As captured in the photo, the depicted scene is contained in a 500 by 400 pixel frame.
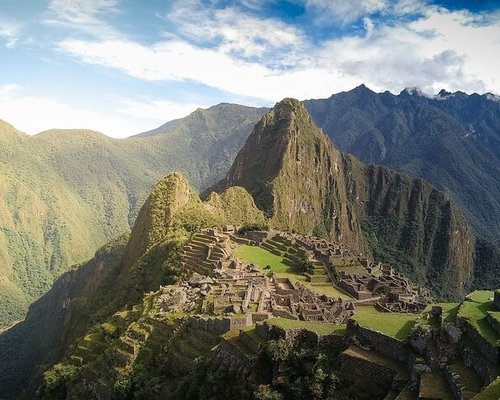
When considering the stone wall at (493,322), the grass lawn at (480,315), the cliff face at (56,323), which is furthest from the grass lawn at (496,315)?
the cliff face at (56,323)


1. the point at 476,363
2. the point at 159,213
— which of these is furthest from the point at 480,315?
the point at 159,213

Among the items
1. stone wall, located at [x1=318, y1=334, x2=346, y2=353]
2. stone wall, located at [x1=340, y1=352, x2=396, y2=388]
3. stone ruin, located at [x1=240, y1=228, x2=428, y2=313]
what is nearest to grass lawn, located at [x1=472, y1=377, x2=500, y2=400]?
stone wall, located at [x1=340, y1=352, x2=396, y2=388]

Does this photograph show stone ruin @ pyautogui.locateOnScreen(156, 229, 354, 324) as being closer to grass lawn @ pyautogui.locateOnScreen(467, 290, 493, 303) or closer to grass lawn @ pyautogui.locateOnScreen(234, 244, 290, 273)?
grass lawn @ pyautogui.locateOnScreen(467, 290, 493, 303)

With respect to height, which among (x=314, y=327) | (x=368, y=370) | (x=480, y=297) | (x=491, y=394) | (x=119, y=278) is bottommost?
(x=119, y=278)

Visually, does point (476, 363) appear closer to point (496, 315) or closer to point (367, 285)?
point (496, 315)


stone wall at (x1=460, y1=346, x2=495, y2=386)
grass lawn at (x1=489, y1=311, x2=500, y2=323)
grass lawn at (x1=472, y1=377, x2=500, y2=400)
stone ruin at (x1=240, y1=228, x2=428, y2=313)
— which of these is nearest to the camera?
grass lawn at (x1=472, y1=377, x2=500, y2=400)

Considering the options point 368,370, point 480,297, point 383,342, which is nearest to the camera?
point 368,370
